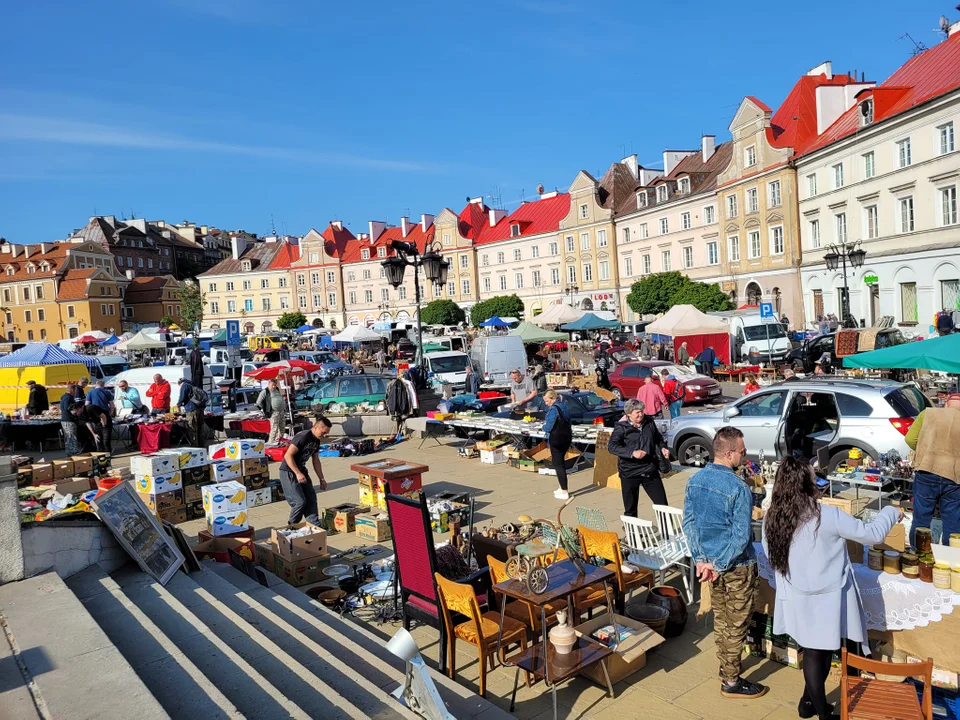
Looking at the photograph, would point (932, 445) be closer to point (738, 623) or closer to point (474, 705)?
point (738, 623)

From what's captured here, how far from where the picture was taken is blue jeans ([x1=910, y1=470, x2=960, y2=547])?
701cm

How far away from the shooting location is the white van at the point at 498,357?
89.7 ft

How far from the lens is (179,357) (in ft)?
128

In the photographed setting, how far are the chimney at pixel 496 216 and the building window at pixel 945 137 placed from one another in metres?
45.5

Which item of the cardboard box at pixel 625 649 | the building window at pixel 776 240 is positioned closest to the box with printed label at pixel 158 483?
the cardboard box at pixel 625 649

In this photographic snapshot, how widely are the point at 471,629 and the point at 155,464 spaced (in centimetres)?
725

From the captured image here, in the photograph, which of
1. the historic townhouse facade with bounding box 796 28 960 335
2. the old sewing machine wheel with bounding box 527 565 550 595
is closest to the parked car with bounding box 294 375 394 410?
the old sewing machine wheel with bounding box 527 565 550 595

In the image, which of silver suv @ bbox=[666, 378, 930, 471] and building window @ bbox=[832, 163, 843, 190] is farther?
building window @ bbox=[832, 163, 843, 190]

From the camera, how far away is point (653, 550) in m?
7.04

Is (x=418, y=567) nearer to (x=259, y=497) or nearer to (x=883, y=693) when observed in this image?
(x=883, y=693)

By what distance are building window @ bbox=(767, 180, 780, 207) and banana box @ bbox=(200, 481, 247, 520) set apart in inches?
1556

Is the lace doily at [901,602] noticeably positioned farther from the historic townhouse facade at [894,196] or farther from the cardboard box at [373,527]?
the historic townhouse facade at [894,196]

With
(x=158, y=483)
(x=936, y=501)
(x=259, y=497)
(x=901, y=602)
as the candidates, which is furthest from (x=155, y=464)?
(x=936, y=501)

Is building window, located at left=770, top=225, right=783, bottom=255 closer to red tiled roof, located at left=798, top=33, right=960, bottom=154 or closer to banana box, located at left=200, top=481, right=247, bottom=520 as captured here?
red tiled roof, located at left=798, top=33, right=960, bottom=154
